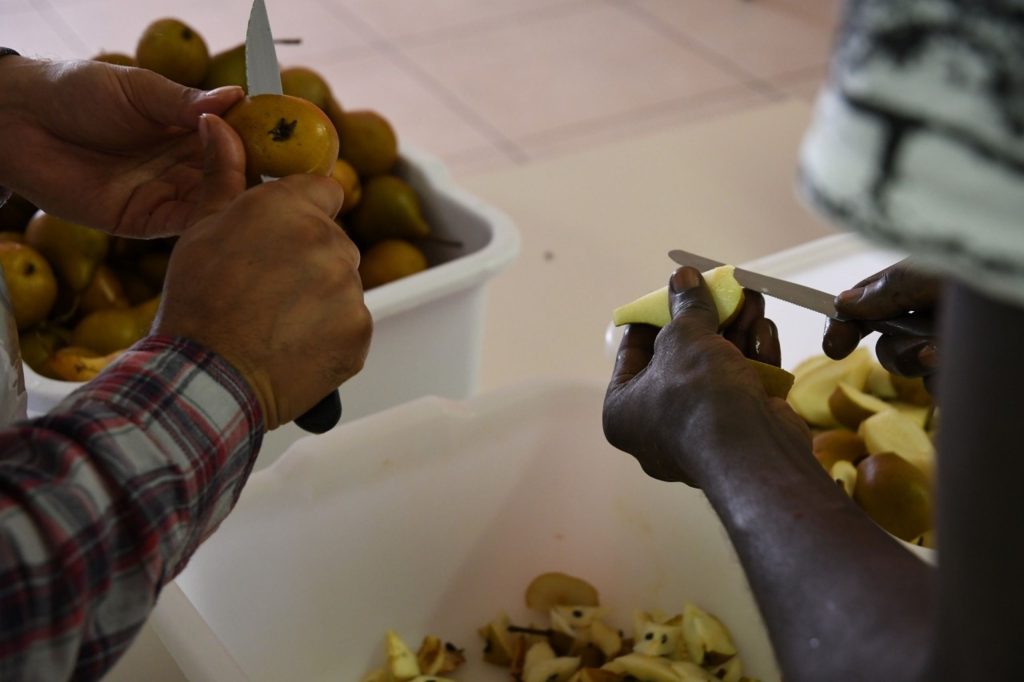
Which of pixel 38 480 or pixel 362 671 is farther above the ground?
pixel 38 480

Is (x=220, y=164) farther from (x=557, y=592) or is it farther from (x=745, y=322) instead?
(x=557, y=592)

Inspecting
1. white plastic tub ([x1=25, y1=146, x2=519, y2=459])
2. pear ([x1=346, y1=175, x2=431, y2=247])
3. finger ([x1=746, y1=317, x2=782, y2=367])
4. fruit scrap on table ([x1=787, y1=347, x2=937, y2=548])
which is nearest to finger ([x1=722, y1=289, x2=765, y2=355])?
finger ([x1=746, y1=317, x2=782, y2=367])

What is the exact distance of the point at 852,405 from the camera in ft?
2.90

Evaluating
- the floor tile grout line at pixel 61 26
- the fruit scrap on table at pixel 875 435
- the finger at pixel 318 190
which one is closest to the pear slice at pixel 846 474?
the fruit scrap on table at pixel 875 435

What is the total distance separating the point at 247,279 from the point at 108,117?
0.21 m

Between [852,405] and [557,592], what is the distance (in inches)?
10.3

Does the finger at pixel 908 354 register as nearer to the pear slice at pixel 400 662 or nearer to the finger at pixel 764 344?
the finger at pixel 764 344

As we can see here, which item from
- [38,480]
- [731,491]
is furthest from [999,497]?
[38,480]

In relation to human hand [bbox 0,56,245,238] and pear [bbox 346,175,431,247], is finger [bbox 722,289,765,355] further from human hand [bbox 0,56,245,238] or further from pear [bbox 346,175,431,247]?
pear [bbox 346,175,431,247]

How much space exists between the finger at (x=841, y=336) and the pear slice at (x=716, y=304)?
0.06 metres

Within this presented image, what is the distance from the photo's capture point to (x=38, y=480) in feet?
1.43

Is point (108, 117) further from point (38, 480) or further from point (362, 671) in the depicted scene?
point (362, 671)

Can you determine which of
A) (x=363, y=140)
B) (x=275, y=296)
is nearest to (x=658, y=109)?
(x=363, y=140)

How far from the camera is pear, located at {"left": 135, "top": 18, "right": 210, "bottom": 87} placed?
3.35 ft
